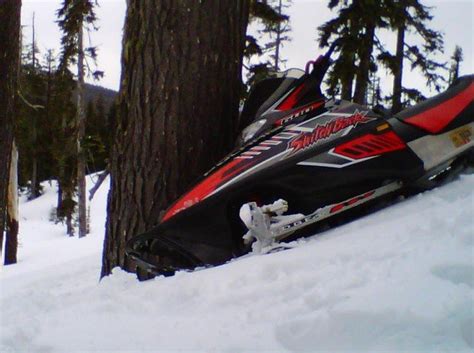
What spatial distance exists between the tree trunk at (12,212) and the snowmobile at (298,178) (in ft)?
27.1

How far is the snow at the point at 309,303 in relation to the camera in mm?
1365

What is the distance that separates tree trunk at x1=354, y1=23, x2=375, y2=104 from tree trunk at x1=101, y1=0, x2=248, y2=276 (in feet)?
28.3

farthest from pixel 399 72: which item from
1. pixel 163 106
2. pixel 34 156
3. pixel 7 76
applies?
pixel 34 156

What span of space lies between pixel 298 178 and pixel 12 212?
10.3 metres

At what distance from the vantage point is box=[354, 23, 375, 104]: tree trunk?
10789mm

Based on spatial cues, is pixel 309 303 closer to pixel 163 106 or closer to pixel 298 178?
pixel 298 178

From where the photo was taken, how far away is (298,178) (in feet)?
7.64

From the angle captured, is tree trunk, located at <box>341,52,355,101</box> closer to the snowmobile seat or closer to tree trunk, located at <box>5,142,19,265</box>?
tree trunk, located at <box>5,142,19,265</box>

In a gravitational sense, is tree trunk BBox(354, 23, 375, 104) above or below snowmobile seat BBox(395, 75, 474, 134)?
above

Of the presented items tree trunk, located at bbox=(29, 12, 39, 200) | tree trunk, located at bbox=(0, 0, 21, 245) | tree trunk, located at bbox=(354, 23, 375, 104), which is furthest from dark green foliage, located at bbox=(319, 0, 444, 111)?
tree trunk, located at bbox=(29, 12, 39, 200)

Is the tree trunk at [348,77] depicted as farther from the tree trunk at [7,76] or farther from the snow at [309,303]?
the snow at [309,303]

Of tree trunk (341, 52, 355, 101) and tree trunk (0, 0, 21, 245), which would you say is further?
tree trunk (341, 52, 355, 101)

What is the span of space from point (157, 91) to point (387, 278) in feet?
5.64

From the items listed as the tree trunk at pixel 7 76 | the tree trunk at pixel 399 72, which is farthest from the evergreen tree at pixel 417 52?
the tree trunk at pixel 7 76
